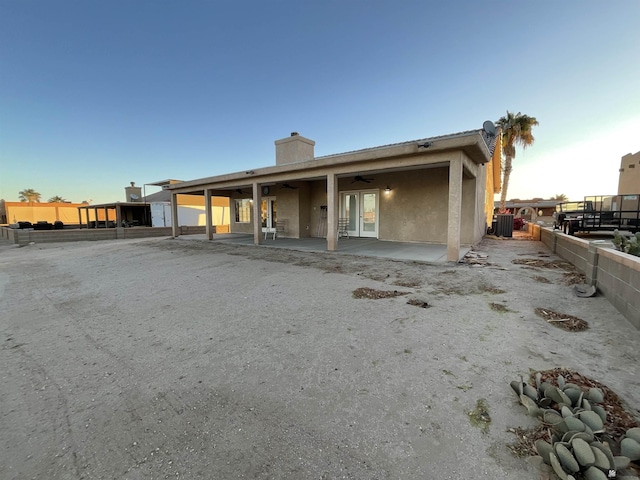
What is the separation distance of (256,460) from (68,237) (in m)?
19.8

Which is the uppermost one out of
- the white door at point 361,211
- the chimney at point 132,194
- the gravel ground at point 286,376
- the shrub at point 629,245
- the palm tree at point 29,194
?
the palm tree at point 29,194

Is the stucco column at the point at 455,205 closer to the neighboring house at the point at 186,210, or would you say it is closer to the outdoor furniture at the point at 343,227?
the outdoor furniture at the point at 343,227

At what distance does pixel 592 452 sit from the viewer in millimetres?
1267

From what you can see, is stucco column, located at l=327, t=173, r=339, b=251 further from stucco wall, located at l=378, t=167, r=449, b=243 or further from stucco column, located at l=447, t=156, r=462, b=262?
stucco column, located at l=447, t=156, r=462, b=262

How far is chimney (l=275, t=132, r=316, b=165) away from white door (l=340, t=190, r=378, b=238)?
300 centimetres

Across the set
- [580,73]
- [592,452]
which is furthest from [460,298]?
[580,73]

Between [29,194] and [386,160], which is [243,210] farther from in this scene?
[29,194]

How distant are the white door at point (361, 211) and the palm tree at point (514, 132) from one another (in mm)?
14905

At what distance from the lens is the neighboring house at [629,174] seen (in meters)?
17.2

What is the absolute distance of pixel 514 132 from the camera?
1952cm

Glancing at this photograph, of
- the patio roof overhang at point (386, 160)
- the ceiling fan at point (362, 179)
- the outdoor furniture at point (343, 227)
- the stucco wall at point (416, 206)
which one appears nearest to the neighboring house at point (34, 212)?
the patio roof overhang at point (386, 160)

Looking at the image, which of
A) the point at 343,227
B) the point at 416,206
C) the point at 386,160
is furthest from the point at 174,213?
the point at 416,206

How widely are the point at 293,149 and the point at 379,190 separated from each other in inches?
198

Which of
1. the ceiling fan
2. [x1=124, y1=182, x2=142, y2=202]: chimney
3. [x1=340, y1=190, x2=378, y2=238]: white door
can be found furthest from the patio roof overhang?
[x1=124, y1=182, x2=142, y2=202]: chimney
